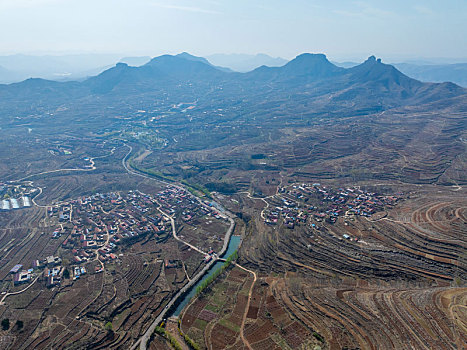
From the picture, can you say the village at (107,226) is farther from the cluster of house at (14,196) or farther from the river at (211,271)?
the cluster of house at (14,196)

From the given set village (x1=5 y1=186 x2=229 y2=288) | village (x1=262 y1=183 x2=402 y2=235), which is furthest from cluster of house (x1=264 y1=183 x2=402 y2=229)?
village (x1=5 y1=186 x2=229 y2=288)

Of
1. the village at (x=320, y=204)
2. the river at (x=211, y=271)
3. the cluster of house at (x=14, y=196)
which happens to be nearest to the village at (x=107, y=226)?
the river at (x=211, y=271)

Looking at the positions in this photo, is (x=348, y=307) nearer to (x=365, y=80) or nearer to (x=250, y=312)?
(x=250, y=312)

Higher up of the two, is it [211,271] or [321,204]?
[321,204]

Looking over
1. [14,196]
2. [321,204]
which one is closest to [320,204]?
[321,204]

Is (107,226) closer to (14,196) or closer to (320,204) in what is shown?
(14,196)

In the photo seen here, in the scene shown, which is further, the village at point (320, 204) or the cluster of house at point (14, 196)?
the cluster of house at point (14, 196)
